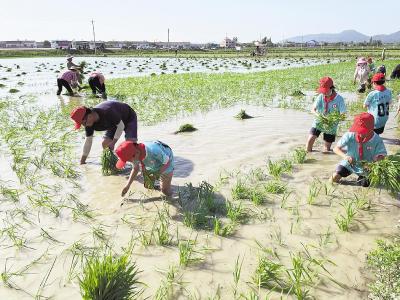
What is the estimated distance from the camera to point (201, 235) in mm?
4172

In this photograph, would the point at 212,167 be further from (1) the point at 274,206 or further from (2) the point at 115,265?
(2) the point at 115,265

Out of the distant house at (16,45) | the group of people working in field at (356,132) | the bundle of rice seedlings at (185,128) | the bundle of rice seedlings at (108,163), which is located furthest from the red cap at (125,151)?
the distant house at (16,45)

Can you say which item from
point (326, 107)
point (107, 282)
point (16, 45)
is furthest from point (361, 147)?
point (16, 45)

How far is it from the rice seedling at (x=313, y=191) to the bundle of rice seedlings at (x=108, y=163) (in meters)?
3.30

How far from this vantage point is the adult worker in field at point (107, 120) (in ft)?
17.7

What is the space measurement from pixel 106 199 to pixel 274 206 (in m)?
2.44

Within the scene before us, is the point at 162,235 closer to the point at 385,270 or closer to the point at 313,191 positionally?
the point at 385,270

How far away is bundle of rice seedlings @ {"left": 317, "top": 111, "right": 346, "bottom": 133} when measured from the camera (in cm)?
637

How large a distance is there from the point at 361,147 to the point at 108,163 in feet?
13.3

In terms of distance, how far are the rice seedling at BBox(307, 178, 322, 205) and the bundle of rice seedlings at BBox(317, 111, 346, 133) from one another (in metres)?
1.32

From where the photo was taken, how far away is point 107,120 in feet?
19.2

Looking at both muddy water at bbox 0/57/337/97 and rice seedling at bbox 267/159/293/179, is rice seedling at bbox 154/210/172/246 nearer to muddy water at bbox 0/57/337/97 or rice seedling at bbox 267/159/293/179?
rice seedling at bbox 267/159/293/179

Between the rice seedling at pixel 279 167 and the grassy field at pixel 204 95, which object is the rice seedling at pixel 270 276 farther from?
the grassy field at pixel 204 95

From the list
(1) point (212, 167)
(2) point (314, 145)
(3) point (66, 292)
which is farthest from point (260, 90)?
(3) point (66, 292)
